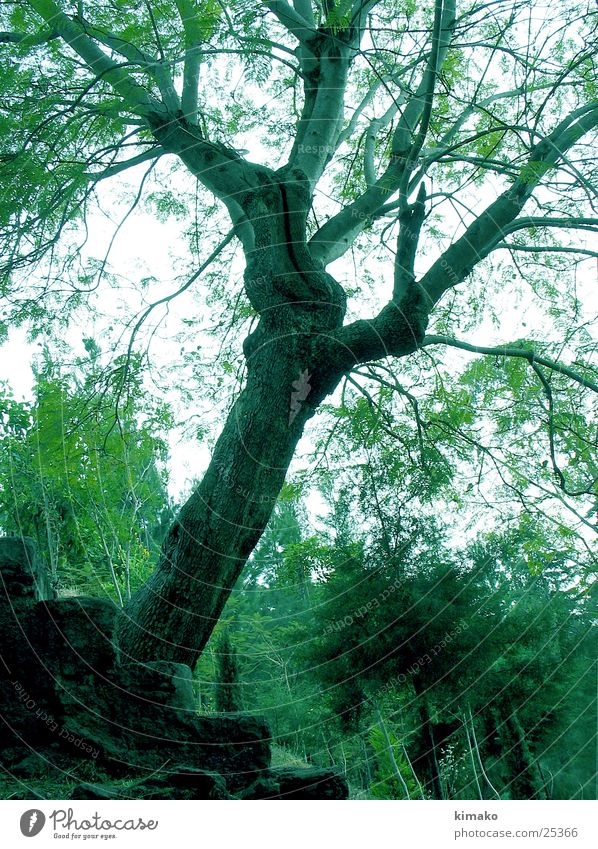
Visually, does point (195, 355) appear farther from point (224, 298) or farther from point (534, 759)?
point (534, 759)

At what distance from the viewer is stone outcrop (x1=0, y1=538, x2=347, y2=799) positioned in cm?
259

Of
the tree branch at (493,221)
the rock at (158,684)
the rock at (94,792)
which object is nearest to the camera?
the rock at (94,792)

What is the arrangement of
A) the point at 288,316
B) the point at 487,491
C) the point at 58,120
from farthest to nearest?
the point at 487,491 < the point at 58,120 < the point at 288,316

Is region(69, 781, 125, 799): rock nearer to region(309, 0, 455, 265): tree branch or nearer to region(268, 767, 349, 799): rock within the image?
region(268, 767, 349, 799): rock

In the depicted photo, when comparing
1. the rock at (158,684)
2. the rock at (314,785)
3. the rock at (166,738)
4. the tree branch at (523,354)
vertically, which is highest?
the tree branch at (523,354)

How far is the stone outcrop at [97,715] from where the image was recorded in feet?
8.48

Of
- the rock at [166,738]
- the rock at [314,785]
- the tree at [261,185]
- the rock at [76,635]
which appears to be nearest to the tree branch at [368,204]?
the tree at [261,185]

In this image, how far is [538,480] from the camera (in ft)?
14.2

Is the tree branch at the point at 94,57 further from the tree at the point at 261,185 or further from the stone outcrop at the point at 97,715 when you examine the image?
the stone outcrop at the point at 97,715

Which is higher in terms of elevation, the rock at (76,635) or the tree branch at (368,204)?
the tree branch at (368,204)

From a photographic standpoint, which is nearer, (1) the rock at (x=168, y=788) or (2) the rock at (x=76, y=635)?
(1) the rock at (x=168, y=788)

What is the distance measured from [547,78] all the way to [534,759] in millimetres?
3942

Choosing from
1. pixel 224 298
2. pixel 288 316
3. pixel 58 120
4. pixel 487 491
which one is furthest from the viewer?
pixel 224 298

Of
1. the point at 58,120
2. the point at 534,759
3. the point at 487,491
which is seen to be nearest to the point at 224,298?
the point at 58,120
